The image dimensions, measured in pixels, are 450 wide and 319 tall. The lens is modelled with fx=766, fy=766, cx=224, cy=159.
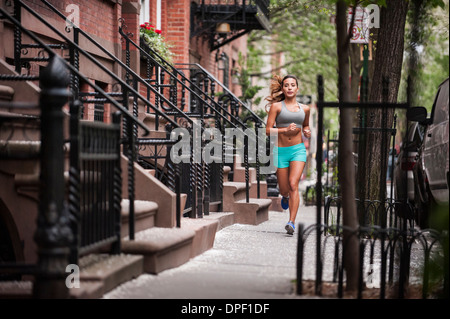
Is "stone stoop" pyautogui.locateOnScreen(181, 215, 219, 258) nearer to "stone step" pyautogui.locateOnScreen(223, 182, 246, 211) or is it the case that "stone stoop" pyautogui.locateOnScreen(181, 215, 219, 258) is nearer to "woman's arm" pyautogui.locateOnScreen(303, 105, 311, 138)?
"woman's arm" pyautogui.locateOnScreen(303, 105, 311, 138)

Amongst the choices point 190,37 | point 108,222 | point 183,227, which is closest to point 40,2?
point 183,227

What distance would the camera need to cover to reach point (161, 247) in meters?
6.24

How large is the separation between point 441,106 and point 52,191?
642cm

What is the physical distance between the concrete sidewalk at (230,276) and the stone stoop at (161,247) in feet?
0.25

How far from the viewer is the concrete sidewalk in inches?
219

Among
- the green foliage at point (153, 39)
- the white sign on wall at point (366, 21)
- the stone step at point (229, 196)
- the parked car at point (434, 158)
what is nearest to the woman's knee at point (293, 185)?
the stone step at point (229, 196)

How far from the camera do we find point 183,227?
748 centimetres

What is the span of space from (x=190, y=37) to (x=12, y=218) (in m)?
12.3

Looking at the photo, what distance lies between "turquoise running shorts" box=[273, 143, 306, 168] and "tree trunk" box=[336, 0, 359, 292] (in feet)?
11.8

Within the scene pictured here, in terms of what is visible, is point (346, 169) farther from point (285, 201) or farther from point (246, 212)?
point (246, 212)

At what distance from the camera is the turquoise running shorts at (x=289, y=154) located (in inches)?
376
